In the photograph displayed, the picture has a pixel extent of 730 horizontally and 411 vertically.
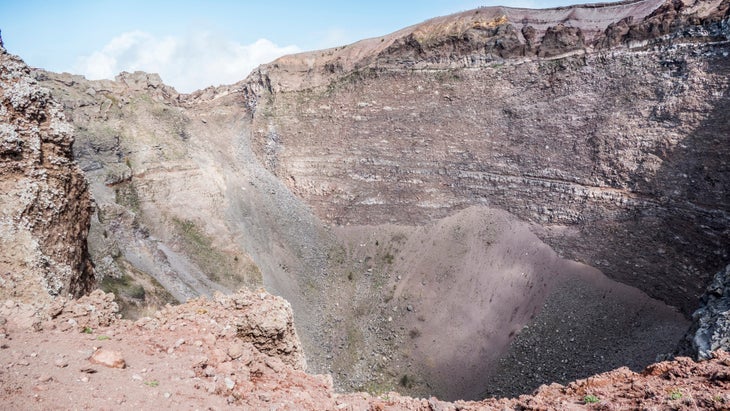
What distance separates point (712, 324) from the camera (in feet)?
49.0

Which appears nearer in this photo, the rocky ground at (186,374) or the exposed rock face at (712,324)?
the rocky ground at (186,374)

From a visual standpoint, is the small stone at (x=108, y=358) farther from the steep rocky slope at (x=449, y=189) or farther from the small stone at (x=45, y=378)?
the steep rocky slope at (x=449, y=189)

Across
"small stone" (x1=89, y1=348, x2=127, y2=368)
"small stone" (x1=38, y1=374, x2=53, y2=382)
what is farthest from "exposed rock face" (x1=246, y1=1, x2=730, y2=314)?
"small stone" (x1=38, y1=374, x2=53, y2=382)

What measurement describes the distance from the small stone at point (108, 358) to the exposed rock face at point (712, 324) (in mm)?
14094

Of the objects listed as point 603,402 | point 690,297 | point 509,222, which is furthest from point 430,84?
point 603,402

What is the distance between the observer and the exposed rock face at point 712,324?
1398 cm

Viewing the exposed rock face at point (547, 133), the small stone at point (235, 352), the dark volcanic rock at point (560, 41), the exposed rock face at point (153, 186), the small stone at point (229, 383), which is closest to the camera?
the small stone at point (229, 383)

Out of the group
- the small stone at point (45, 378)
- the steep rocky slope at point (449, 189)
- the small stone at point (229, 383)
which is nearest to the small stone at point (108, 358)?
the small stone at point (45, 378)

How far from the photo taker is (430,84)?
3647 centimetres

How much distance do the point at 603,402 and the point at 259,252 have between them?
2806 cm

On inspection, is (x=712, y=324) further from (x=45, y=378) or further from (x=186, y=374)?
(x=45, y=378)

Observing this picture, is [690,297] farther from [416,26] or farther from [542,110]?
[416,26]

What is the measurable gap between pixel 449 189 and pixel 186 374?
92.4 feet

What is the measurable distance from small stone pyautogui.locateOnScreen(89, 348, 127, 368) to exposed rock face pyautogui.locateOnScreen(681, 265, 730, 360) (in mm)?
14094
